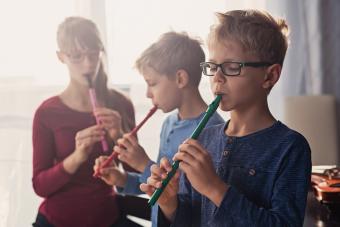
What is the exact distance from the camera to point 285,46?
2.61 ft

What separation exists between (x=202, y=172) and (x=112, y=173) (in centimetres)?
72

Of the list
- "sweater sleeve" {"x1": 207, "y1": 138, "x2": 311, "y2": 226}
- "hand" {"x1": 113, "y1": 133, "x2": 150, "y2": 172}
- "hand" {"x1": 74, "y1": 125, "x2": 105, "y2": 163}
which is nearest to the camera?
"sweater sleeve" {"x1": 207, "y1": 138, "x2": 311, "y2": 226}

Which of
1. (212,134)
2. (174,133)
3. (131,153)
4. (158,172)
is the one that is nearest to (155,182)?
(158,172)

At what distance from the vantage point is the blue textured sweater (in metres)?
0.67

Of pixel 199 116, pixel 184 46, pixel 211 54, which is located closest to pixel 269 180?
pixel 211 54

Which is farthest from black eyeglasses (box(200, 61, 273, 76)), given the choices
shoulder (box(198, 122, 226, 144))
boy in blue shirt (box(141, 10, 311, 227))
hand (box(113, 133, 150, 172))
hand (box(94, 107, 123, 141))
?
hand (box(94, 107, 123, 141))

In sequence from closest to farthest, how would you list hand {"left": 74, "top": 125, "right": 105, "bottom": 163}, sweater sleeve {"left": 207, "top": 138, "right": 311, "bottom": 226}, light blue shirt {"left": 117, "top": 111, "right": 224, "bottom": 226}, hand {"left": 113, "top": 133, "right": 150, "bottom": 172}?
sweater sleeve {"left": 207, "top": 138, "right": 311, "bottom": 226} < light blue shirt {"left": 117, "top": 111, "right": 224, "bottom": 226} < hand {"left": 113, "top": 133, "right": 150, "bottom": 172} < hand {"left": 74, "top": 125, "right": 105, "bottom": 163}

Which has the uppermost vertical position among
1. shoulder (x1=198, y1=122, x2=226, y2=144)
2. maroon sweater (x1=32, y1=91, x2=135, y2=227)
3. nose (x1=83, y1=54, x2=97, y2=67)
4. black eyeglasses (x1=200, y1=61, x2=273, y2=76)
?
black eyeglasses (x1=200, y1=61, x2=273, y2=76)

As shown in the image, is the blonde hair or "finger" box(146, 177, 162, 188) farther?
the blonde hair

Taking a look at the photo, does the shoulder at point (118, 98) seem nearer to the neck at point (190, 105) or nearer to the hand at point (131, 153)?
the hand at point (131, 153)

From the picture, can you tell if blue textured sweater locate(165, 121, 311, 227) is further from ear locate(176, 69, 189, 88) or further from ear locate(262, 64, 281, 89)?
ear locate(176, 69, 189, 88)

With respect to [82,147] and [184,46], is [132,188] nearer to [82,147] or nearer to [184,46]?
[82,147]

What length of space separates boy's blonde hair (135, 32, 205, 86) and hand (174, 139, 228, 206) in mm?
549

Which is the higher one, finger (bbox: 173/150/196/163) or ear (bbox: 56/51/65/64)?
ear (bbox: 56/51/65/64)
